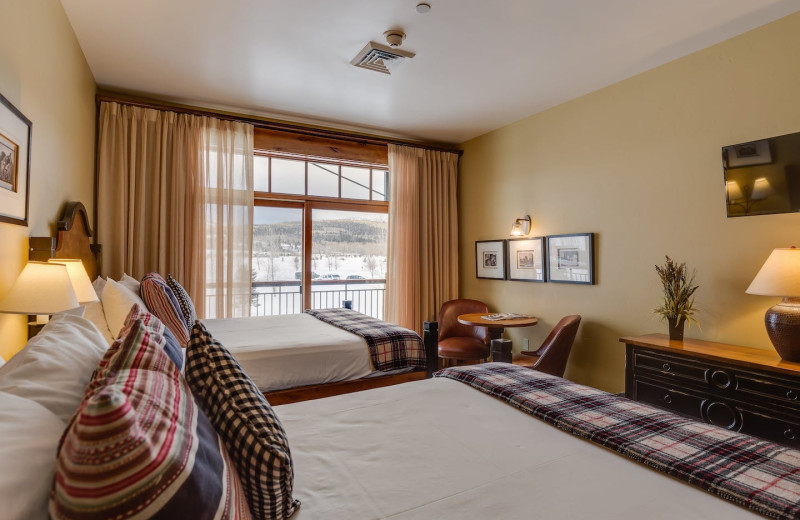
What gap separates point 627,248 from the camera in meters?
3.41

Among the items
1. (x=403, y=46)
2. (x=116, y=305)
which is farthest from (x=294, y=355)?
(x=403, y=46)

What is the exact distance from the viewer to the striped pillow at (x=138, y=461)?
52 cm

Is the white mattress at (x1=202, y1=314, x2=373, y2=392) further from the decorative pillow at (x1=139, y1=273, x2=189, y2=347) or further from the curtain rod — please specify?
the curtain rod

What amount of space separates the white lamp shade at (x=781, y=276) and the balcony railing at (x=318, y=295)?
137 inches

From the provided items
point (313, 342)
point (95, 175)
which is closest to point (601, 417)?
point (313, 342)

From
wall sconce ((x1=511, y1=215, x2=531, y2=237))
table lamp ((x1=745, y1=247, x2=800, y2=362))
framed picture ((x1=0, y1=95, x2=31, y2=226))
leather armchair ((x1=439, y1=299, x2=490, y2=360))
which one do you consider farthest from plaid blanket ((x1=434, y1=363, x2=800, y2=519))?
wall sconce ((x1=511, y1=215, x2=531, y2=237))

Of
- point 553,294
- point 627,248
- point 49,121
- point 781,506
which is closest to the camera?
point 781,506

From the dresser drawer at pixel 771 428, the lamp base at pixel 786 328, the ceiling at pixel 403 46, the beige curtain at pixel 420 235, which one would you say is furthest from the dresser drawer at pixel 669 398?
the beige curtain at pixel 420 235

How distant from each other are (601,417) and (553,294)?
2.74 meters

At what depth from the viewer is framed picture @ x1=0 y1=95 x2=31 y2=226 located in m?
1.66

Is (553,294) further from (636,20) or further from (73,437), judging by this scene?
(73,437)

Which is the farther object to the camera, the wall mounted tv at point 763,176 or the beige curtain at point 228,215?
the beige curtain at point 228,215

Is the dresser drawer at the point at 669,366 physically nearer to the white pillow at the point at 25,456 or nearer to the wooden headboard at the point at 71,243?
the white pillow at the point at 25,456

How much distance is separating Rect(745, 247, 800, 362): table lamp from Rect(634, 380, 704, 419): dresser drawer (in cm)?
53
